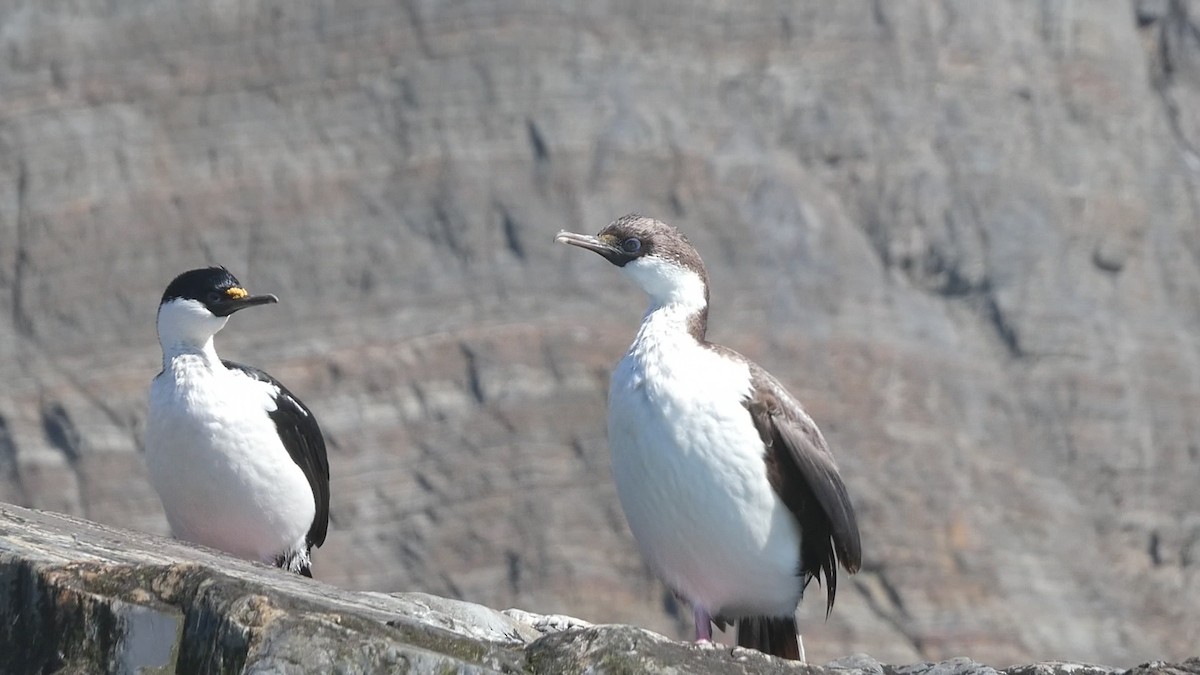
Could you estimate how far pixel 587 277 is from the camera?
3100 cm

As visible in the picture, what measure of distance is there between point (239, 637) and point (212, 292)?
16.4ft

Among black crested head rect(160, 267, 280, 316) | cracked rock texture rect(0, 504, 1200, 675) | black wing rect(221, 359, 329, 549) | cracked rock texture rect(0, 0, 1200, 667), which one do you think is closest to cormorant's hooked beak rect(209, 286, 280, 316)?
black crested head rect(160, 267, 280, 316)

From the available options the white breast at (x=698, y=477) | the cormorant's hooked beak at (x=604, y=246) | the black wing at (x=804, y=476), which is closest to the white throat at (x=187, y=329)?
the cormorant's hooked beak at (x=604, y=246)

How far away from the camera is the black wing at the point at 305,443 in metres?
12.5

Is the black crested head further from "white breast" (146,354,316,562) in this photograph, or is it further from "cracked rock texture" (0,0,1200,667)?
"cracked rock texture" (0,0,1200,667)

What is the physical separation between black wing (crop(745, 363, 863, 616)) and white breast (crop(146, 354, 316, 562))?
10.3 feet

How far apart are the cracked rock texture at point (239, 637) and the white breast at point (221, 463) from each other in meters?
3.16

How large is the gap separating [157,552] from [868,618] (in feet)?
68.3

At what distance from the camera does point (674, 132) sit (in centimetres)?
3120

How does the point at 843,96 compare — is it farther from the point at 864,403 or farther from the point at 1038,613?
the point at 1038,613

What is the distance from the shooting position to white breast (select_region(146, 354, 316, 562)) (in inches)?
472

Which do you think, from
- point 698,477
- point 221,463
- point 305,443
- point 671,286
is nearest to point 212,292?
point 305,443

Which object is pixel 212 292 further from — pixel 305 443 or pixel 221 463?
pixel 221 463

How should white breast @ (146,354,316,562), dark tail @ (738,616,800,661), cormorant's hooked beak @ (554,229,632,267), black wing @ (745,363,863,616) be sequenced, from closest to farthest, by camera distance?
black wing @ (745,363,863,616), dark tail @ (738,616,800,661), cormorant's hooked beak @ (554,229,632,267), white breast @ (146,354,316,562)
